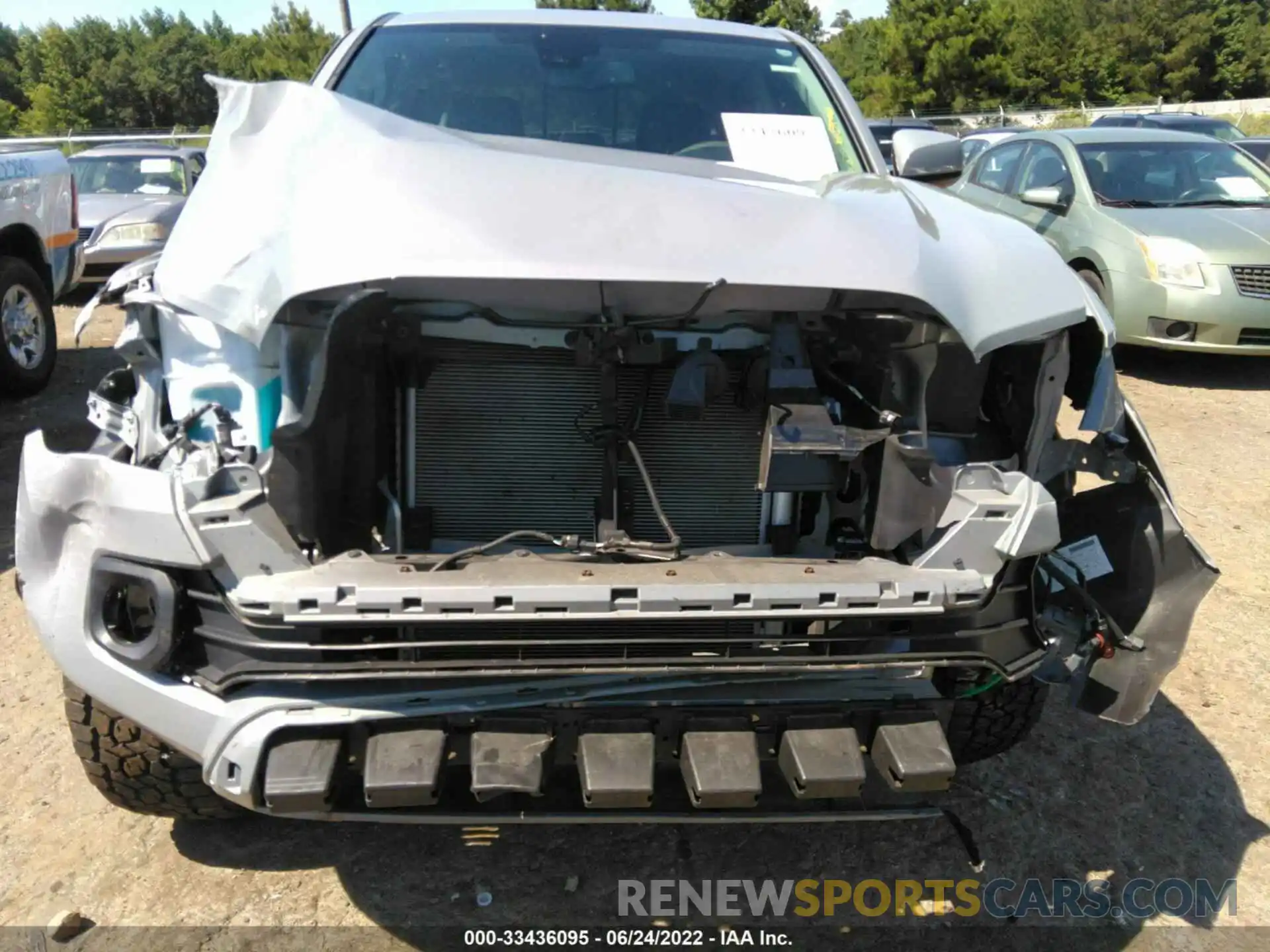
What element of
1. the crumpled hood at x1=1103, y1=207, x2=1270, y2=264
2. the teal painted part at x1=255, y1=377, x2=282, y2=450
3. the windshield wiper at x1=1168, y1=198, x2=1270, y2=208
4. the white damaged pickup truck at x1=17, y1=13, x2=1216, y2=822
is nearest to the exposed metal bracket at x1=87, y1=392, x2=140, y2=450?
the white damaged pickup truck at x1=17, y1=13, x2=1216, y2=822

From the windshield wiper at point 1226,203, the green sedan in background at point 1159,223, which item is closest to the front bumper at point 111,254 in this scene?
the green sedan in background at point 1159,223

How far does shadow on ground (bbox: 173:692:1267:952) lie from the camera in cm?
227

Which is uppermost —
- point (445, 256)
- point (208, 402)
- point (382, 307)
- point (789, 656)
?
point (445, 256)

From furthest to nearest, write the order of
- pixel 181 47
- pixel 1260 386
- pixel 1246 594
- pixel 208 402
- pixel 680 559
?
pixel 181 47 < pixel 1260 386 < pixel 1246 594 < pixel 208 402 < pixel 680 559

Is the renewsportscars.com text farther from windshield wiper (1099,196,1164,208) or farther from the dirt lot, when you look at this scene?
windshield wiper (1099,196,1164,208)

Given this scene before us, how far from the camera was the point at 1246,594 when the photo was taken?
3867 millimetres

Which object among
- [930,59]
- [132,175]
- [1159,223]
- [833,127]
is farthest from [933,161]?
[930,59]

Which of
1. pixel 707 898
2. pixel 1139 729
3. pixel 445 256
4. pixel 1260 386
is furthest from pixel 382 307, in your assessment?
pixel 1260 386

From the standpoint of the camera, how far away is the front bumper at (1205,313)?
21.3ft

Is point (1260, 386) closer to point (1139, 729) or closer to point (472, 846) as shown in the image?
point (1139, 729)

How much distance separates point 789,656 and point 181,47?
234 feet

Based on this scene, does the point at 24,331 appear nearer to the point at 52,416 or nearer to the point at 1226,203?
the point at 52,416

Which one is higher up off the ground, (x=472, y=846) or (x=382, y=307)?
(x=382, y=307)

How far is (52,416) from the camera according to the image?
595 cm
